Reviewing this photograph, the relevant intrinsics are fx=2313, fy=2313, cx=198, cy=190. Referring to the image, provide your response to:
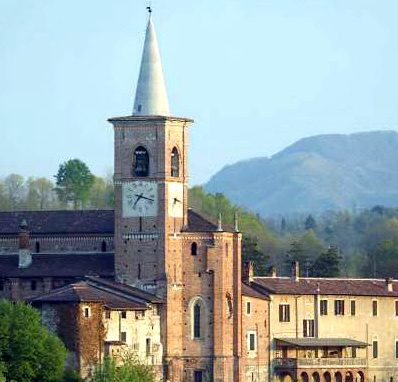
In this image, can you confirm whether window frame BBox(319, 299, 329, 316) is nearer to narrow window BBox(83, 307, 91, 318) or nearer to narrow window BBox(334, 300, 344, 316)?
narrow window BBox(334, 300, 344, 316)

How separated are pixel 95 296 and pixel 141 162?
338 inches

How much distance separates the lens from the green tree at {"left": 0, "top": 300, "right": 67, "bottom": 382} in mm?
95938

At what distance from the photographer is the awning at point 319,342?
115106mm

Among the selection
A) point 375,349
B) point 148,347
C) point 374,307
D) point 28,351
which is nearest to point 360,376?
point 375,349

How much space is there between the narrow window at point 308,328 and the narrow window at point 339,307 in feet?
5.84

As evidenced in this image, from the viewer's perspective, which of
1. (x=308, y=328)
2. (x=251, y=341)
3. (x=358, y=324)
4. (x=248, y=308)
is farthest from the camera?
(x=358, y=324)

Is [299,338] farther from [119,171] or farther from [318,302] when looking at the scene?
[119,171]

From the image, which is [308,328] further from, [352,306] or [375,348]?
[375,348]

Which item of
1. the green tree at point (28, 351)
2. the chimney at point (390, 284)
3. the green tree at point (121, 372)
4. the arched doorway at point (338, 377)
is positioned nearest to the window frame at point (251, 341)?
the arched doorway at point (338, 377)

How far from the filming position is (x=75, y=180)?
500 feet

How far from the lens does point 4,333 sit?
96.6 meters

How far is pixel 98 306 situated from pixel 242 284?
1493 cm

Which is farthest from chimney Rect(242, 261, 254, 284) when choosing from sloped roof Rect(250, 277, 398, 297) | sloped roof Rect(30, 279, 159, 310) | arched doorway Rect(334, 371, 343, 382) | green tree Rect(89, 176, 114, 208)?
green tree Rect(89, 176, 114, 208)

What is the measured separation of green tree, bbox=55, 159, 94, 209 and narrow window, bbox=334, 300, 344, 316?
36299 mm
